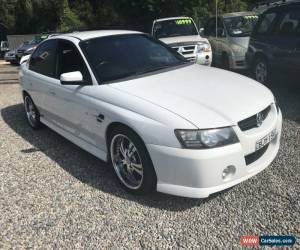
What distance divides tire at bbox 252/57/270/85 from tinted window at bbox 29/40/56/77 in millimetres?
4388

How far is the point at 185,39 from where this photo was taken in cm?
1056

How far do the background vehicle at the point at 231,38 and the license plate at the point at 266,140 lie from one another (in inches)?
236

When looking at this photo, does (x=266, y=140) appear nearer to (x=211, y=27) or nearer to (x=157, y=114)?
(x=157, y=114)

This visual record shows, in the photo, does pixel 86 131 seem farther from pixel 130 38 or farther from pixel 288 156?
pixel 288 156

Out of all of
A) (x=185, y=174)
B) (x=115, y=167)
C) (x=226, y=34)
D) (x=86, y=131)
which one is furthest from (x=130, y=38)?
(x=226, y=34)

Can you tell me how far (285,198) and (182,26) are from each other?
8985 millimetres

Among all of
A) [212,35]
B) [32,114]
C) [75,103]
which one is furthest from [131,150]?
[212,35]

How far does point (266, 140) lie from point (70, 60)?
2.69m

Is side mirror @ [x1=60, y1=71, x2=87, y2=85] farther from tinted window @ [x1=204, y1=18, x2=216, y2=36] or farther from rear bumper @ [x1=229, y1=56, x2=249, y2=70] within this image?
tinted window @ [x1=204, y1=18, x2=216, y2=36]

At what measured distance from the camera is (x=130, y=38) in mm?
5207

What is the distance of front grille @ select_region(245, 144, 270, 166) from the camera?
11.9ft

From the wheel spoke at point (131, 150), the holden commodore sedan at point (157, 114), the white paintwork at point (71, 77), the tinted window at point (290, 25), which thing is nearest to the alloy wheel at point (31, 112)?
the holden commodore sedan at point (157, 114)

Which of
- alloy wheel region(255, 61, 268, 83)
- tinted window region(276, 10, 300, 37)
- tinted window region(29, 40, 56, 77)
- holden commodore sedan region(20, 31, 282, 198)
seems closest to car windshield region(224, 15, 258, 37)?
alloy wheel region(255, 61, 268, 83)

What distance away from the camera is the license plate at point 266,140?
12.0 feet
